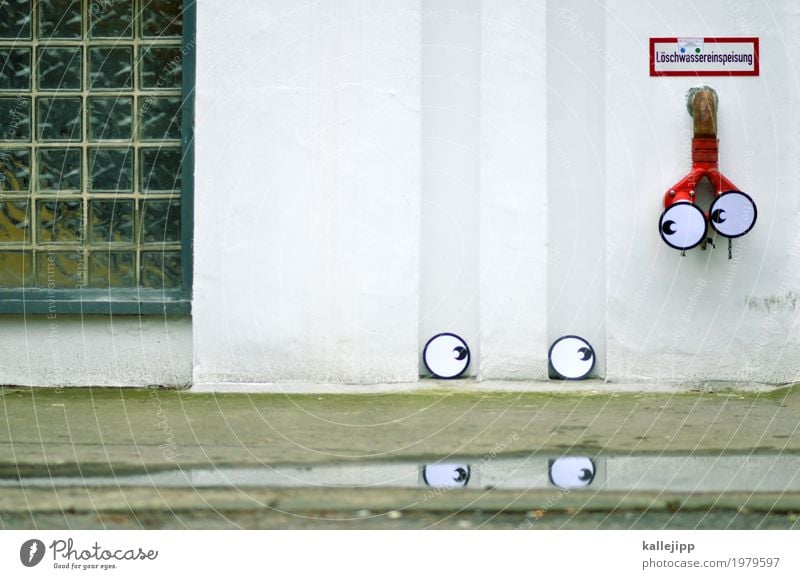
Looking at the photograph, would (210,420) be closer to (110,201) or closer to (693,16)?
(110,201)

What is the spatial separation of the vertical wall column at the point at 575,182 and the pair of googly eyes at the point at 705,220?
0.48m

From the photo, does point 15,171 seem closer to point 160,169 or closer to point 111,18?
point 160,169

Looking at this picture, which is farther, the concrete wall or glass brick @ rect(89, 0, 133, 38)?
glass brick @ rect(89, 0, 133, 38)

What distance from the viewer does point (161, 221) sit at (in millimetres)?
6645


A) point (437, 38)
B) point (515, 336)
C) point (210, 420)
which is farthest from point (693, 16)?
point (210, 420)

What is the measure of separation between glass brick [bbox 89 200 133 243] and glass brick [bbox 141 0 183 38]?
1033 millimetres

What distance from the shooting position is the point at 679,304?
6.37m

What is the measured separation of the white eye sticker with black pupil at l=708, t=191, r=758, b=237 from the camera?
6.07m

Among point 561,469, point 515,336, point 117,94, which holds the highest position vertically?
point 117,94

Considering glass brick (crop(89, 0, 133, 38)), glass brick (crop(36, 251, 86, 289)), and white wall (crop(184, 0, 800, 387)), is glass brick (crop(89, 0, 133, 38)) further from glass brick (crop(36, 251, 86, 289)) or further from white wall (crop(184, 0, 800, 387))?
glass brick (crop(36, 251, 86, 289))

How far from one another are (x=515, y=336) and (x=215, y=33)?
2.46 metres

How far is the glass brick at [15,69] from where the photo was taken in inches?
264

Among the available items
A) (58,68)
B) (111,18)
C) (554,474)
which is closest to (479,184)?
(111,18)

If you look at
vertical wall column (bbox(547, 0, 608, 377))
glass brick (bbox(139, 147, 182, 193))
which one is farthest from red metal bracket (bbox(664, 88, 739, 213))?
glass brick (bbox(139, 147, 182, 193))
